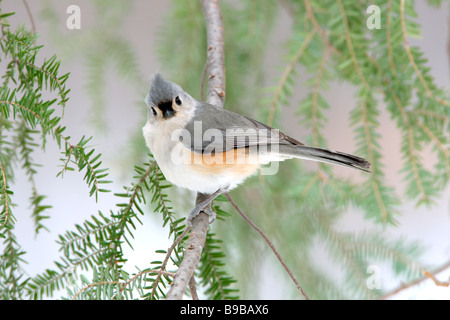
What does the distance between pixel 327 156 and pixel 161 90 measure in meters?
0.35

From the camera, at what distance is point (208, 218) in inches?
31.5

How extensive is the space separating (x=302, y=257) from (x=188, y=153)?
449mm

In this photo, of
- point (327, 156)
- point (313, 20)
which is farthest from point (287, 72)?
point (327, 156)

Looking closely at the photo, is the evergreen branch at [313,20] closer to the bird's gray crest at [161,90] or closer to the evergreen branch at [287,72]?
the evergreen branch at [287,72]

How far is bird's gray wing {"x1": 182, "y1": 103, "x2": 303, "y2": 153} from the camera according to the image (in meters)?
0.91

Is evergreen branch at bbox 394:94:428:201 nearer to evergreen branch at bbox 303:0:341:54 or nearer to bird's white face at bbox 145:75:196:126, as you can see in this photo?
evergreen branch at bbox 303:0:341:54

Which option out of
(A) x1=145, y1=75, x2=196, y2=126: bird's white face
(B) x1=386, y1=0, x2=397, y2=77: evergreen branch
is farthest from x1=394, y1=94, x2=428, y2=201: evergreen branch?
(A) x1=145, y1=75, x2=196, y2=126: bird's white face

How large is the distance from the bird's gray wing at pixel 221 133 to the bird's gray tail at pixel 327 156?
0.04 metres

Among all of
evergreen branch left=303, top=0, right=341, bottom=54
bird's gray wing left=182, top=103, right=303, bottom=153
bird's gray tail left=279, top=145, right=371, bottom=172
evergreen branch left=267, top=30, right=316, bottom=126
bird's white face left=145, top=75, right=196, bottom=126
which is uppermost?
evergreen branch left=303, top=0, right=341, bottom=54

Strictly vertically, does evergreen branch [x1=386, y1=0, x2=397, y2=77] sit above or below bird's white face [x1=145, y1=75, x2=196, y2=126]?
above

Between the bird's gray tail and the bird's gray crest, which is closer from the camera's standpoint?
the bird's gray tail

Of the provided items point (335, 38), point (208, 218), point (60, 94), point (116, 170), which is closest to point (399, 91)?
point (335, 38)

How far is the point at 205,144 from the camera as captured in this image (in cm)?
91
